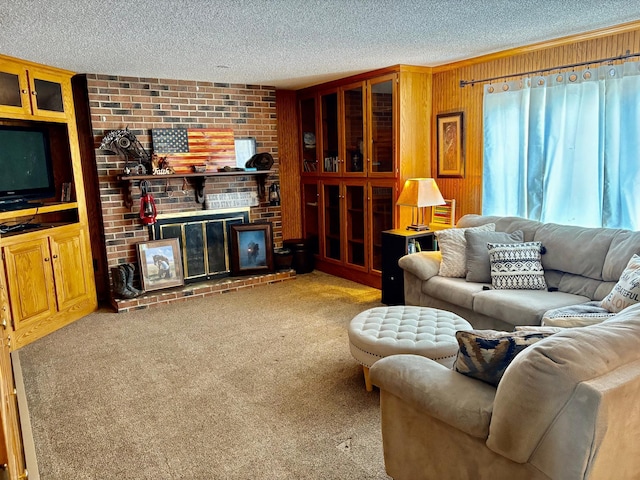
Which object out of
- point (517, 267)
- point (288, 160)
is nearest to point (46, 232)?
point (288, 160)

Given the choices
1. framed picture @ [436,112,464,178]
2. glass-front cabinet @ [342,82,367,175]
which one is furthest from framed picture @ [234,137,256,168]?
framed picture @ [436,112,464,178]

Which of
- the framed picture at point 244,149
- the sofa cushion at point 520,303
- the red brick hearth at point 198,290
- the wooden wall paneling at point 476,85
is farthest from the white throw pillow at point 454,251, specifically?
the framed picture at point 244,149

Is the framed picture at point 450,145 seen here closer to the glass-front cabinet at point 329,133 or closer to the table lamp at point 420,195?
the table lamp at point 420,195

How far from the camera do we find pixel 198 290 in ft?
16.3

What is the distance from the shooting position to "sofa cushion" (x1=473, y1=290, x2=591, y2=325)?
2965 mm

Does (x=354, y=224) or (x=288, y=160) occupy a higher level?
(x=288, y=160)

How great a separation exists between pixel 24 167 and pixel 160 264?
148 cm

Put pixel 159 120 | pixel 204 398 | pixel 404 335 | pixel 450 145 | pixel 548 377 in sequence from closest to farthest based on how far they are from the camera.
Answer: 1. pixel 548 377
2. pixel 404 335
3. pixel 204 398
4. pixel 450 145
5. pixel 159 120

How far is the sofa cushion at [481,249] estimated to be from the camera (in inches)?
141

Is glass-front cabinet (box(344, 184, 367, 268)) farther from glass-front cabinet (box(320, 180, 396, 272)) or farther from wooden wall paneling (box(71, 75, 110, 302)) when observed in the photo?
wooden wall paneling (box(71, 75, 110, 302))

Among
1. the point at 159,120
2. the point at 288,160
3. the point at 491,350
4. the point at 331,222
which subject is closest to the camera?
the point at 491,350

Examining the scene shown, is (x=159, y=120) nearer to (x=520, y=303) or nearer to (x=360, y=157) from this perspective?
(x=360, y=157)

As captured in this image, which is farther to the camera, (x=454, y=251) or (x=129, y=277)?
(x=129, y=277)

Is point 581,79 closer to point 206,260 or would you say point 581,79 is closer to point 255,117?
point 255,117
